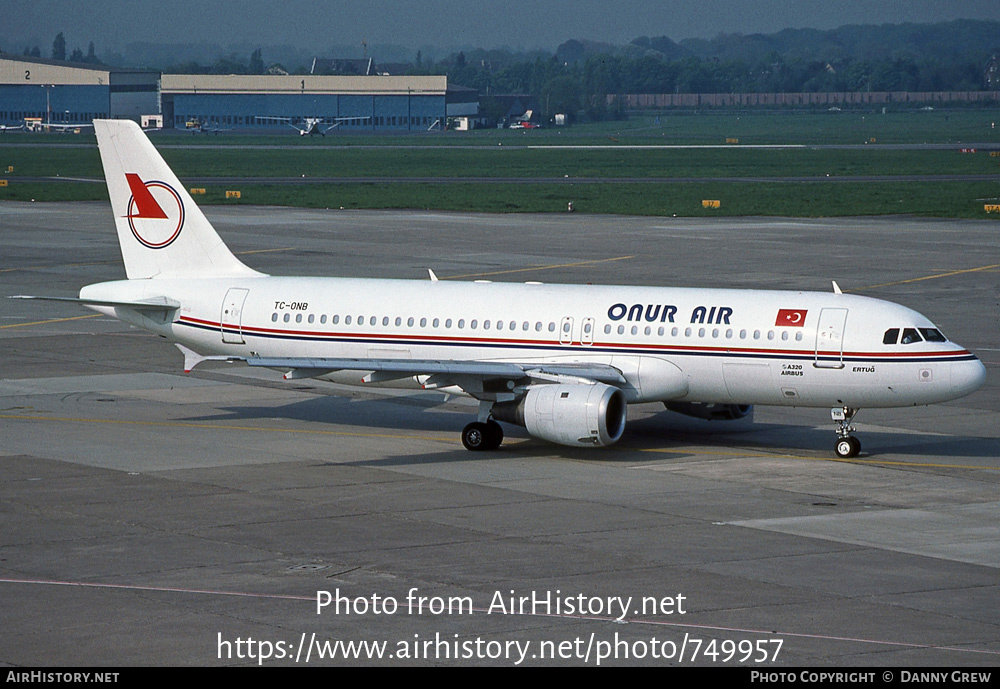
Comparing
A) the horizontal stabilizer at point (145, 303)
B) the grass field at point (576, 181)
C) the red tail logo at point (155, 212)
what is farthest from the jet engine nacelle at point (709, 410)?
the grass field at point (576, 181)

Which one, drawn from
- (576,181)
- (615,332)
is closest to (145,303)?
(615,332)

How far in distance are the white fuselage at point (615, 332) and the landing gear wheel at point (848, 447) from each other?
1043 mm

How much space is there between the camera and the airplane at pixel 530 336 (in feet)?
118

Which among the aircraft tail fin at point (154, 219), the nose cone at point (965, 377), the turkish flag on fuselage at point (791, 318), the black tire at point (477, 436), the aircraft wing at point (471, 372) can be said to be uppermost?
the aircraft tail fin at point (154, 219)

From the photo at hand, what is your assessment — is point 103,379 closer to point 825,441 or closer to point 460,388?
point 460,388

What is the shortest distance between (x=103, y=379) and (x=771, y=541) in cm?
2721

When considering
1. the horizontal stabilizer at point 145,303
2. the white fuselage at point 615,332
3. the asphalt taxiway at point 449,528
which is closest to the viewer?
the asphalt taxiway at point 449,528

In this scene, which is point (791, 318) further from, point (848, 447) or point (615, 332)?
point (615, 332)

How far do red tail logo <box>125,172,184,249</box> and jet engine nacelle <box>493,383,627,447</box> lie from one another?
43.2ft

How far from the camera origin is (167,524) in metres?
29.1

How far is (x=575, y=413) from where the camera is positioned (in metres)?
35.2

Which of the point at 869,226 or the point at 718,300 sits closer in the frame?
the point at 718,300

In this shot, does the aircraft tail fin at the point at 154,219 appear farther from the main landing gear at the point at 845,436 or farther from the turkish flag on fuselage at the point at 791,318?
the main landing gear at the point at 845,436
